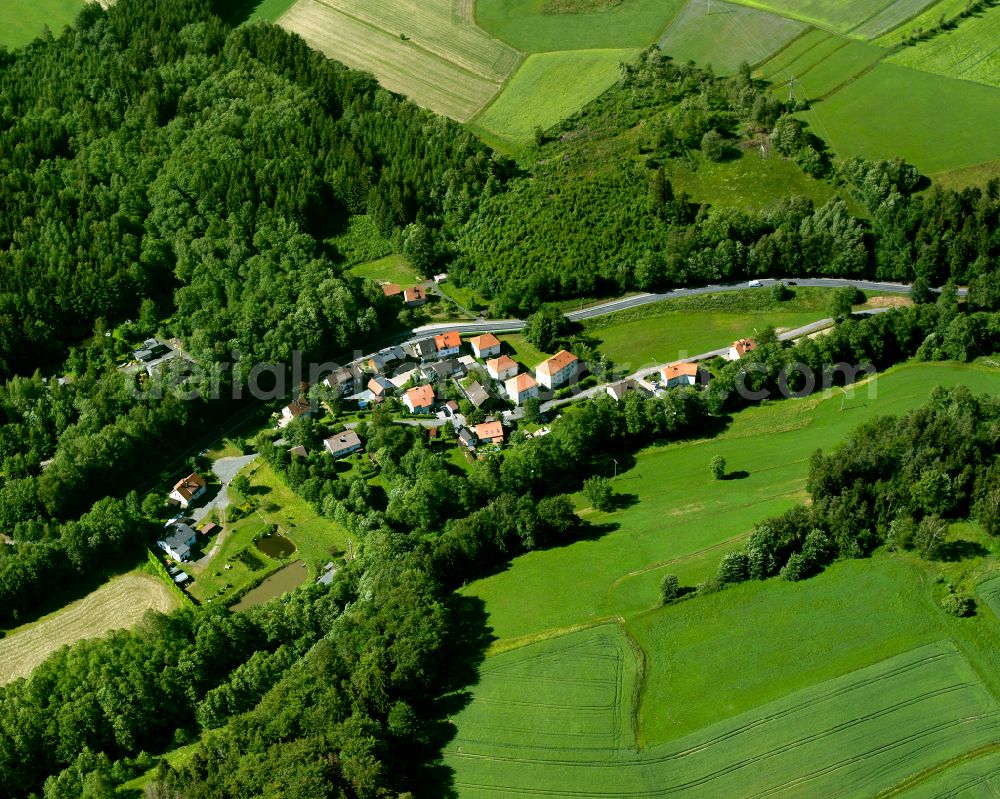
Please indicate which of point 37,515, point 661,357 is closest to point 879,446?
point 661,357

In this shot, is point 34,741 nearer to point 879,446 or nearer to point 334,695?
point 334,695

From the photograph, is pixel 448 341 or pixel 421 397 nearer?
pixel 421 397

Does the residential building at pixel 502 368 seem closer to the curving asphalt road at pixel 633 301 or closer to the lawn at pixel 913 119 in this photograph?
the curving asphalt road at pixel 633 301

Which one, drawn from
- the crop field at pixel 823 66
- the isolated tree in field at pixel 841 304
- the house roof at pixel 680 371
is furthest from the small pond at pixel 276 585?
the crop field at pixel 823 66

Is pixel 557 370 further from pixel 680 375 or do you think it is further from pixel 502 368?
pixel 680 375

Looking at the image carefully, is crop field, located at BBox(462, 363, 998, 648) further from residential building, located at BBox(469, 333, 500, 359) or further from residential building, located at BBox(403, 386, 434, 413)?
residential building, located at BBox(469, 333, 500, 359)

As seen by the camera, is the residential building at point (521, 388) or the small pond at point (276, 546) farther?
the residential building at point (521, 388)

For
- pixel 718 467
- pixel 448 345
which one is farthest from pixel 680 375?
pixel 448 345
